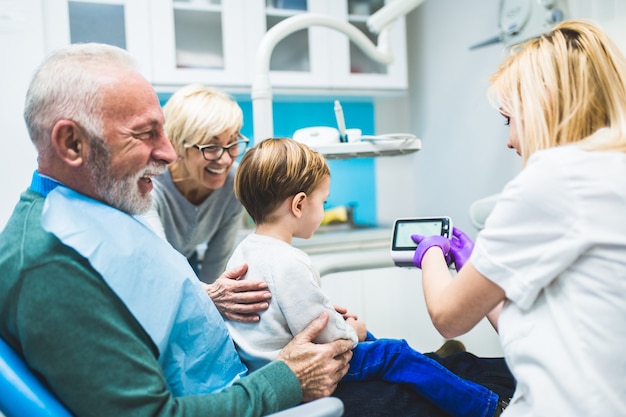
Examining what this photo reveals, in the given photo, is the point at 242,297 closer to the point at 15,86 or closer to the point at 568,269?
the point at 568,269

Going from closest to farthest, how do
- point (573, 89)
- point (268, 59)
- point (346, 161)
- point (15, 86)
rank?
1. point (573, 89)
2. point (268, 59)
3. point (15, 86)
4. point (346, 161)

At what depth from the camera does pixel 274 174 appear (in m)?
1.22

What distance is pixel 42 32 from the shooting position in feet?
6.49

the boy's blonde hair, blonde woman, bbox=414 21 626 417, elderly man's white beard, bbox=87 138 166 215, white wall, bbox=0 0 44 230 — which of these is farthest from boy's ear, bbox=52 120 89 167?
white wall, bbox=0 0 44 230

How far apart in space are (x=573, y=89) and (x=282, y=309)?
702 millimetres

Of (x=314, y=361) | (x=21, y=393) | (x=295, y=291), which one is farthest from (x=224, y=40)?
(x=21, y=393)

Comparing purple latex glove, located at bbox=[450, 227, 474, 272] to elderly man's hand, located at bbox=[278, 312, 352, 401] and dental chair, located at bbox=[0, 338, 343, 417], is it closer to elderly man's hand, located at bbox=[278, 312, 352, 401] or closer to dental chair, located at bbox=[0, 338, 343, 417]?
elderly man's hand, located at bbox=[278, 312, 352, 401]

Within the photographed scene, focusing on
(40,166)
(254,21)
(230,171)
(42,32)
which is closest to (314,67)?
(254,21)

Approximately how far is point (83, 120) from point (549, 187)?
2.49ft

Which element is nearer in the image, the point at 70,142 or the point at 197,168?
the point at 70,142

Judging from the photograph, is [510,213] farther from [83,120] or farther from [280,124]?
[280,124]

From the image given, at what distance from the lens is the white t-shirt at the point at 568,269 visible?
2.52 ft

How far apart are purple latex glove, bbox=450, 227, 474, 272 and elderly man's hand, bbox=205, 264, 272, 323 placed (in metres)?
0.43

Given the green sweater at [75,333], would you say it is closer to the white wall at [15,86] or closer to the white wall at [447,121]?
the white wall at [15,86]
